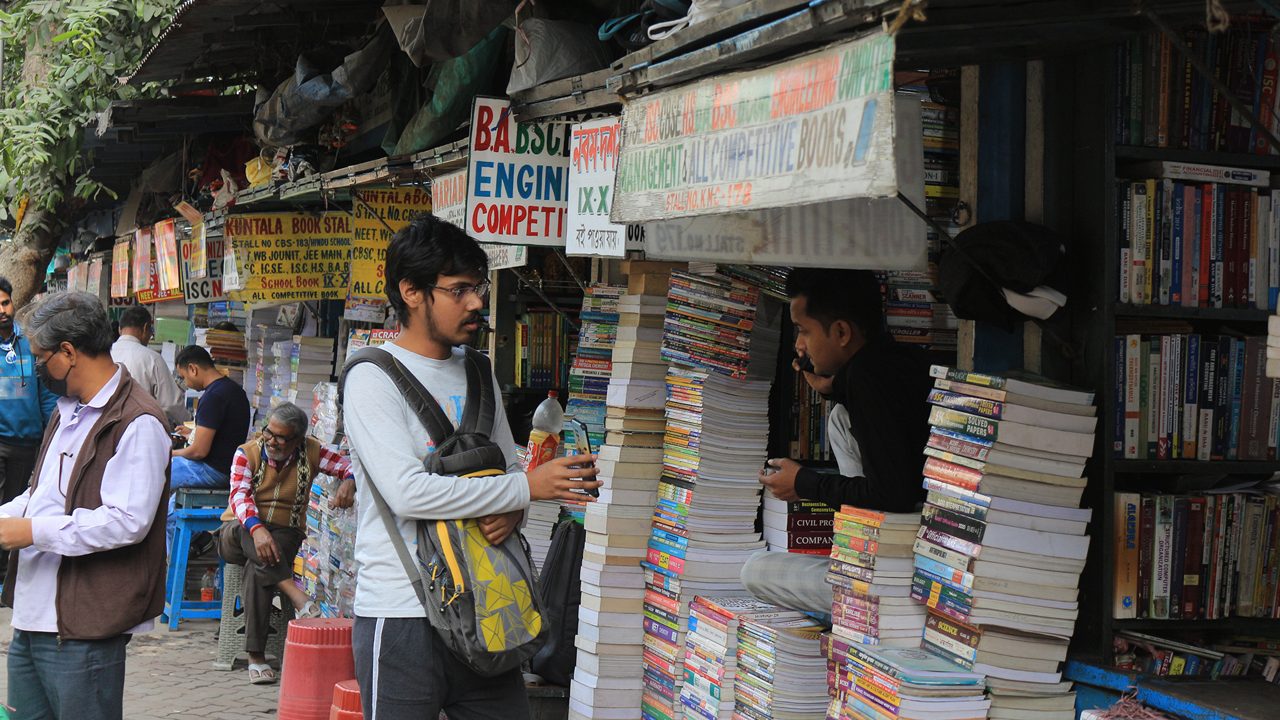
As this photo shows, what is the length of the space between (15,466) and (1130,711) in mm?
8547

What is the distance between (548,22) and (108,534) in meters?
2.49

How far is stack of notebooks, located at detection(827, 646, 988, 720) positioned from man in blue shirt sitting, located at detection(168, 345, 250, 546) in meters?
6.67

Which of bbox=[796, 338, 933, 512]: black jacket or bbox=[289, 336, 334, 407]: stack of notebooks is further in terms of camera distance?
bbox=[289, 336, 334, 407]: stack of notebooks

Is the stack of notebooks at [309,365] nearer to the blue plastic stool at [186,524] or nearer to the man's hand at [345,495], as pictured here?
the blue plastic stool at [186,524]

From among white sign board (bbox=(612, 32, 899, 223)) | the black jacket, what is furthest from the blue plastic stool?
white sign board (bbox=(612, 32, 899, 223))

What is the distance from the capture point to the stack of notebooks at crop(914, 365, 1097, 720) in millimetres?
3512

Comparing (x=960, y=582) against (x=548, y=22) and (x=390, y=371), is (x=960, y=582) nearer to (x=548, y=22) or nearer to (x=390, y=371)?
(x=390, y=371)

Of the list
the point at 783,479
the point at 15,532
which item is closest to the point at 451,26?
the point at 783,479

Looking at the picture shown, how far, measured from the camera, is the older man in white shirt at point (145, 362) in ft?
37.4

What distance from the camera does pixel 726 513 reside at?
526 centimetres

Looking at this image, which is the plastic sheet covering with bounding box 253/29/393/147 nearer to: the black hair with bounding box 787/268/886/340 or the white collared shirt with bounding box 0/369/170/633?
the white collared shirt with bounding box 0/369/170/633

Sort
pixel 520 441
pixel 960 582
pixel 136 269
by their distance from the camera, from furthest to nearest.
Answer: pixel 136 269 → pixel 520 441 → pixel 960 582

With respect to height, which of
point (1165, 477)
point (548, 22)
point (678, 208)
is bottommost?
point (1165, 477)

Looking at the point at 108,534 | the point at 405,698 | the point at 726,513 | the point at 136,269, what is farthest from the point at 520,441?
the point at 136,269
